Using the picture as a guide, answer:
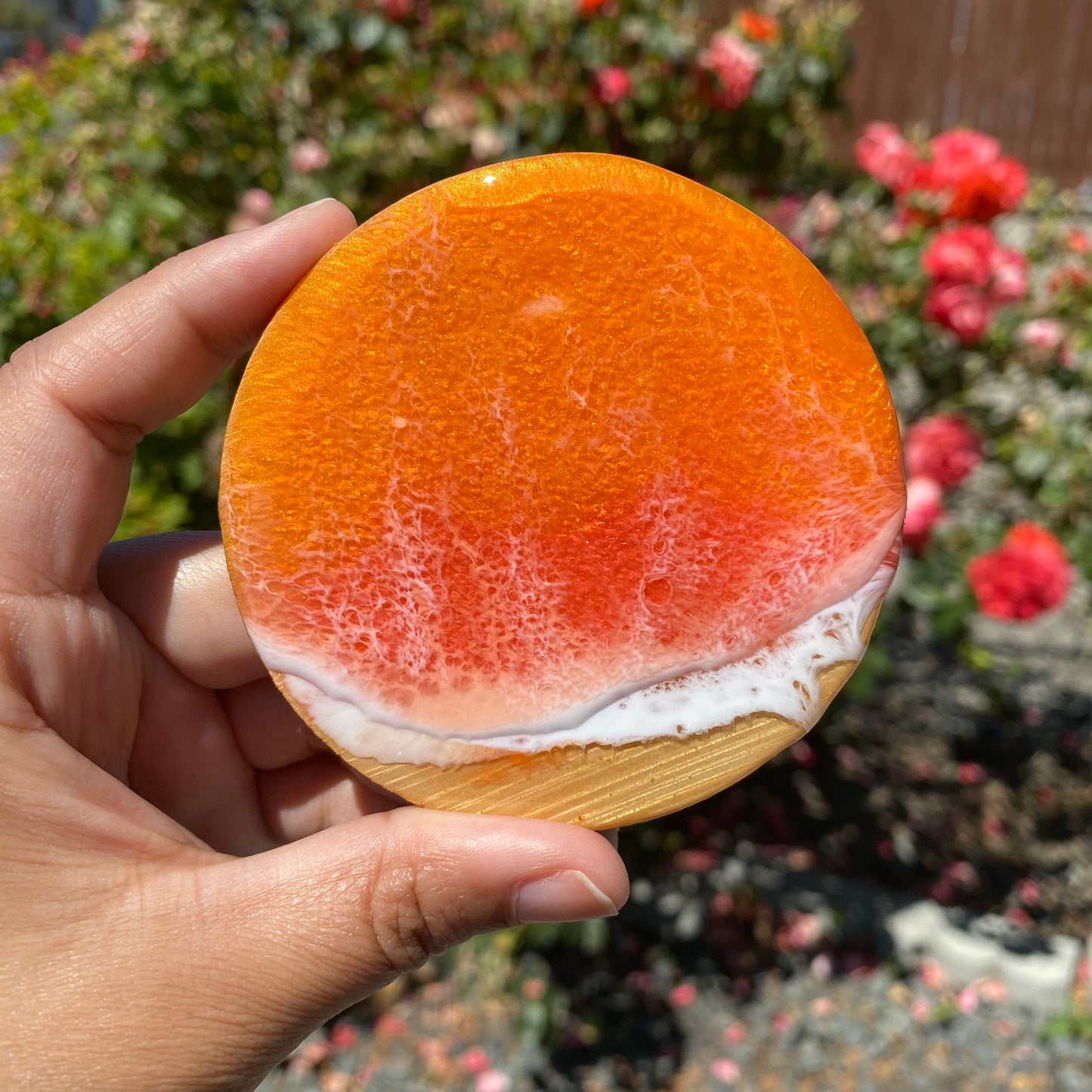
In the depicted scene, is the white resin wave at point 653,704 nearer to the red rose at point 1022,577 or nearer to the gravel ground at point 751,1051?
the red rose at point 1022,577

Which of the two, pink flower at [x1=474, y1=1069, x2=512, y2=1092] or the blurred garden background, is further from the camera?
pink flower at [x1=474, y1=1069, x2=512, y2=1092]

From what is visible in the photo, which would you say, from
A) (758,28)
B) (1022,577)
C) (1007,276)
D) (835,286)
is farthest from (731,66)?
(1022,577)

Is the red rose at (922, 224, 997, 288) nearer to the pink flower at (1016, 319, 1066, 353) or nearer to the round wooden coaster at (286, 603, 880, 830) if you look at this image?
the pink flower at (1016, 319, 1066, 353)

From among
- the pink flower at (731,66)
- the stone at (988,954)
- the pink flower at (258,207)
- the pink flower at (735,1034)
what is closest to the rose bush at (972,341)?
the pink flower at (731,66)

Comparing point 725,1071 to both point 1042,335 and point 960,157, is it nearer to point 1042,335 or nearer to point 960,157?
point 1042,335

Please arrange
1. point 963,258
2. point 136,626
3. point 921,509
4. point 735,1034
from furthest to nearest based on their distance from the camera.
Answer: point 735,1034
point 963,258
point 921,509
point 136,626

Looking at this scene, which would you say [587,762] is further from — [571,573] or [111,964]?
[111,964]

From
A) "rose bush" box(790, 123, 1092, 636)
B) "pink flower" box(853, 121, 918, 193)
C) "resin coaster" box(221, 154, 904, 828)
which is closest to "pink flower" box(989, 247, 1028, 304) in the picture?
"rose bush" box(790, 123, 1092, 636)
